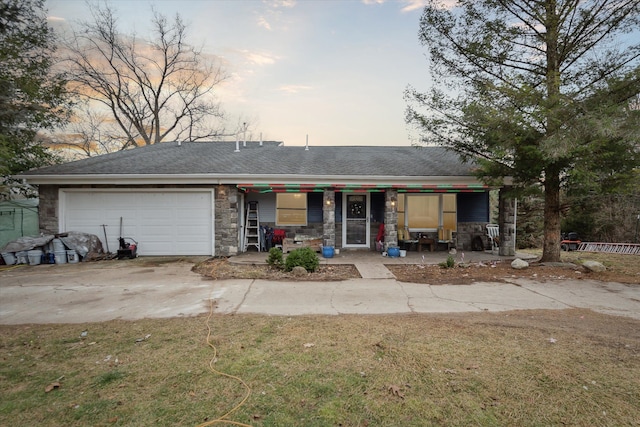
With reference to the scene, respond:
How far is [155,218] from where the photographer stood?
1039cm

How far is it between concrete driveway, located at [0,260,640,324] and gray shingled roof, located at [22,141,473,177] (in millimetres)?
3850

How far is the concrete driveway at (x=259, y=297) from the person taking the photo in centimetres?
502

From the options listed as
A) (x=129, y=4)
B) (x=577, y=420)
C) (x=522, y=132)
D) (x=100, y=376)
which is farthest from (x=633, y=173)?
(x=129, y=4)

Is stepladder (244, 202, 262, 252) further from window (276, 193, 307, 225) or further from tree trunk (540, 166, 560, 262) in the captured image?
tree trunk (540, 166, 560, 262)

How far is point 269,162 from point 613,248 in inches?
558

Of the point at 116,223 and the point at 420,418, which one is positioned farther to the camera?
the point at 116,223

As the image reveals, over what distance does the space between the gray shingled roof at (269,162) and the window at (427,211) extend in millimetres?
1230

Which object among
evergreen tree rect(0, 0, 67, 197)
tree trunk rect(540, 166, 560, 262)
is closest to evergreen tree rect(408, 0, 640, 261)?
tree trunk rect(540, 166, 560, 262)

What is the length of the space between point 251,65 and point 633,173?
13488 mm

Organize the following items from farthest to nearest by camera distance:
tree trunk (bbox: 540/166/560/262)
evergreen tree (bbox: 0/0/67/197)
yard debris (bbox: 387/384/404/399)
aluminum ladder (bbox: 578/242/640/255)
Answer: aluminum ladder (bbox: 578/242/640/255) < tree trunk (bbox: 540/166/560/262) < evergreen tree (bbox: 0/0/67/197) < yard debris (bbox: 387/384/404/399)

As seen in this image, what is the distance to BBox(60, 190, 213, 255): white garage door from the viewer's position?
10.3 metres

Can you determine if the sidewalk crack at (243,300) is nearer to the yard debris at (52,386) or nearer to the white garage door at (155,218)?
the yard debris at (52,386)

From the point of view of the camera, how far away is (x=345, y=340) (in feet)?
12.5

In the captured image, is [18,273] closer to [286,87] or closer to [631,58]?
[286,87]
